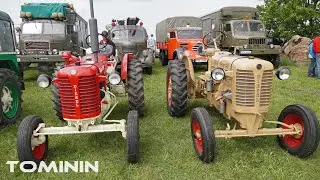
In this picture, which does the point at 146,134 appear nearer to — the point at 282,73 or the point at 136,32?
the point at 282,73

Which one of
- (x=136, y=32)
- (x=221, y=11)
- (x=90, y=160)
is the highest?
(x=221, y=11)

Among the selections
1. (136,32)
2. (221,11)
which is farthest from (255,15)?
(136,32)

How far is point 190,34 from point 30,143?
11410mm

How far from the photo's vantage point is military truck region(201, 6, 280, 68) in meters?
13.6

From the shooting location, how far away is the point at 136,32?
42.0ft

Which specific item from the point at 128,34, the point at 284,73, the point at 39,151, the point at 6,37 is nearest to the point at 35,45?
the point at 128,34

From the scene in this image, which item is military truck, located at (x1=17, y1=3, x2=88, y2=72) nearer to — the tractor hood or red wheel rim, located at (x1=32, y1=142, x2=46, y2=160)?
red wheel rim, located at (x1=32, y1=142, x2=46, y2=160)

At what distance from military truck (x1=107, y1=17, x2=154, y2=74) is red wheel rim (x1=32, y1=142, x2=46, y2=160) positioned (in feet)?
26.6

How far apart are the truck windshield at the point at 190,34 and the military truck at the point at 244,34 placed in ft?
2.47

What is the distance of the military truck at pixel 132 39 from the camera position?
1235 cm

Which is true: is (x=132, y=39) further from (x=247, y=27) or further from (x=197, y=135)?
(x=197, y=135)

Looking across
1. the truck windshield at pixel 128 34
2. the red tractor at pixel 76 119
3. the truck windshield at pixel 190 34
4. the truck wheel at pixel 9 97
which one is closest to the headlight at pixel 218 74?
the red tractor at pixel 76 119

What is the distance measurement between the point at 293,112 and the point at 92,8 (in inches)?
117

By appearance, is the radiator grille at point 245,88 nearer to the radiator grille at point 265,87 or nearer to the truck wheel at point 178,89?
the radiator grille at point 265,87
